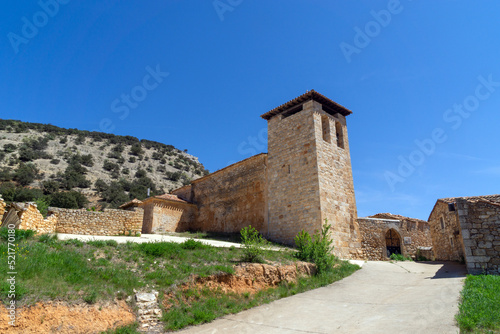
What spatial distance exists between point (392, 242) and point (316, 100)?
9.89m

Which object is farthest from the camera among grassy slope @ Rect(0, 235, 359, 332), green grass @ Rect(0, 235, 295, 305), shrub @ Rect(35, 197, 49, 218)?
shrub @ Rect(35, 197, 49, 218)

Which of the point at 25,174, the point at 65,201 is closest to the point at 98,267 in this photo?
the point at 65,201

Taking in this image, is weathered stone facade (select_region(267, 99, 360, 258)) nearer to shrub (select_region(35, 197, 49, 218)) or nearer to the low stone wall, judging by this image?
the low stone wall

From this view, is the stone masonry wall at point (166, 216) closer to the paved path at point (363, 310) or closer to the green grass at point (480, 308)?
the paved path at point (363, 310)

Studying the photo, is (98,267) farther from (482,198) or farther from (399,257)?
(399,257)

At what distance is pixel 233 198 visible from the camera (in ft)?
70.0

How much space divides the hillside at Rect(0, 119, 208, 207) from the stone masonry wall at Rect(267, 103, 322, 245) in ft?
81.6

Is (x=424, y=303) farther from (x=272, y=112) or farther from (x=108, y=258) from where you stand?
(x=272, y=112)

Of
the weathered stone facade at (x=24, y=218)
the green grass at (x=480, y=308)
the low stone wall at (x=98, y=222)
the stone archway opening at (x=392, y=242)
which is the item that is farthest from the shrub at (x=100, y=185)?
the green grass at (x=480, y=308)

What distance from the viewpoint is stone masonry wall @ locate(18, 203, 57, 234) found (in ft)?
35.8

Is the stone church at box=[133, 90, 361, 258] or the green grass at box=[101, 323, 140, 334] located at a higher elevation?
the stone church at box=[133, 90, 361, 258]

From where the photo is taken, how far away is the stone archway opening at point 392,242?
17469 mm

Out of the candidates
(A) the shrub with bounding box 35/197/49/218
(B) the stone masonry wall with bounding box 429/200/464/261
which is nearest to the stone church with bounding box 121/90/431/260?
(B) the stone masonry wall with bounding box 429/200/464/261

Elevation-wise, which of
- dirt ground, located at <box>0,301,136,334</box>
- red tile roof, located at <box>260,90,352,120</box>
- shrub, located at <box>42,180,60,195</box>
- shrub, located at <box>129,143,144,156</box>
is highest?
shrub, located at <box>129,143,144,156</box>
